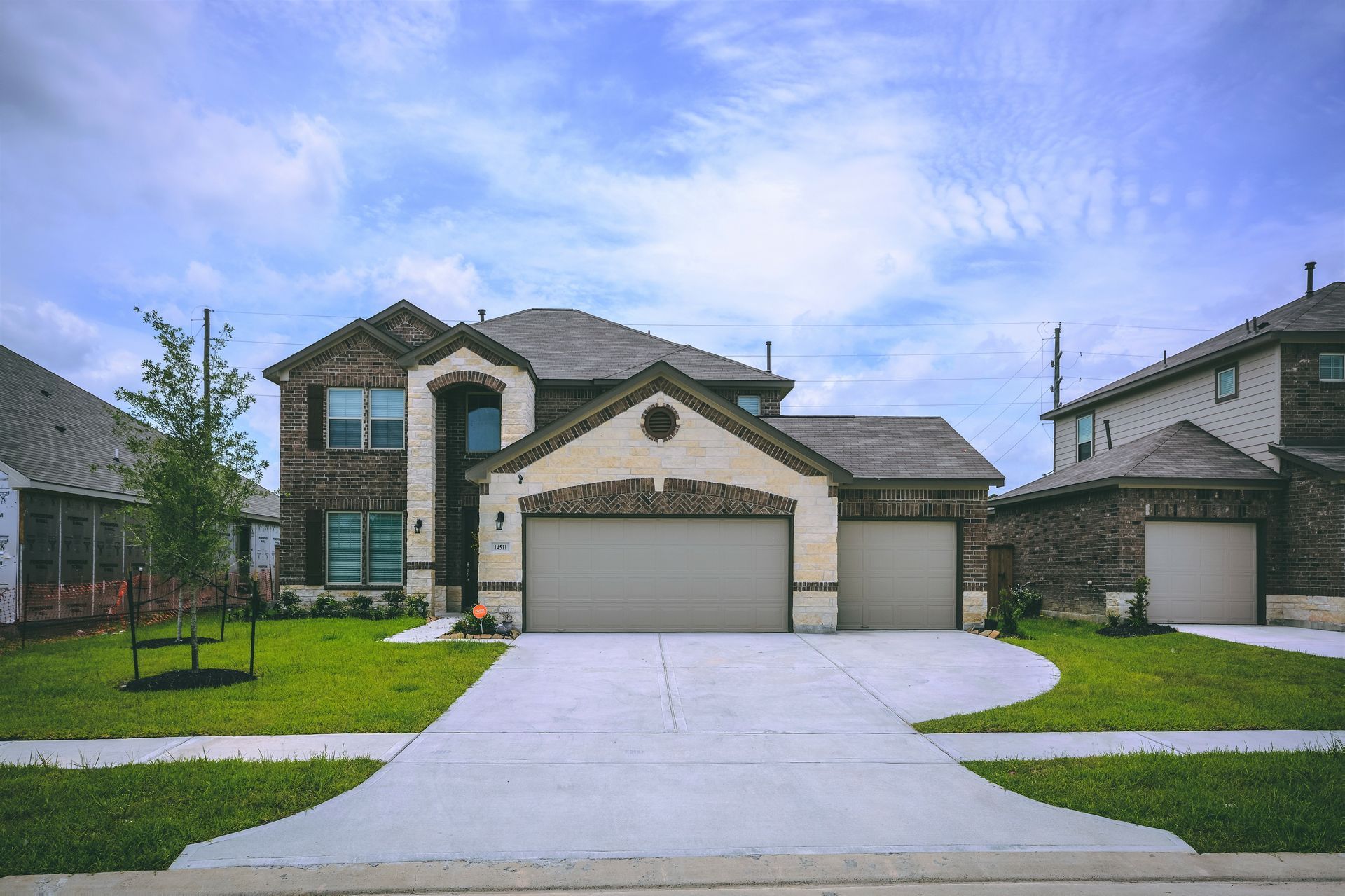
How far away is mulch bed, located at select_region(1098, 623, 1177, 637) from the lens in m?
16.4

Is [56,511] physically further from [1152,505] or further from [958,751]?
[1152,505]

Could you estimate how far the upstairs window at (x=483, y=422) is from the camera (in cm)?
2038

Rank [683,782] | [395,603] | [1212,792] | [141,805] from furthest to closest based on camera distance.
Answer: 1. [395,603]
2. [683,782]
3. [1212,792]
4. [141,805]

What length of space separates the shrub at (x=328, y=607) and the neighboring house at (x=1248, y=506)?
17.0 m

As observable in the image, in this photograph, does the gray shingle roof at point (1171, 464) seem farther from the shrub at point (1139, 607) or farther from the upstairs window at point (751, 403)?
the upstairs window at point (751, 403)

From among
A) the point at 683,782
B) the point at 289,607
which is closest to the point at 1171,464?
the point at 683,782

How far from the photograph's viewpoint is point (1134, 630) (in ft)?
54.4

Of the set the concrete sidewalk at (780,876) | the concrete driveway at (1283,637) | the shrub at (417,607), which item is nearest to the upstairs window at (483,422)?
the shrub at (417,607)

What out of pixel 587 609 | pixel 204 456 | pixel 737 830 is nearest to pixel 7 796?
pixel 737 830

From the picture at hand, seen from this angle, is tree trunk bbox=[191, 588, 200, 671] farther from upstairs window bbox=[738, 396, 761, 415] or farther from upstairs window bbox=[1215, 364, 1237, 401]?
upstairs window bbox=[1215, 364, 1237, 401]

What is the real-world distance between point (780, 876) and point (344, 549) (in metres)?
17.0

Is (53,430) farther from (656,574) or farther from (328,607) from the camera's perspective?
(656,574)

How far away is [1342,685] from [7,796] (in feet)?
48.3

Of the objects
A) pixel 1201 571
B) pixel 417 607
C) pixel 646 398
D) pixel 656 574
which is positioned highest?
pixel 646 398
